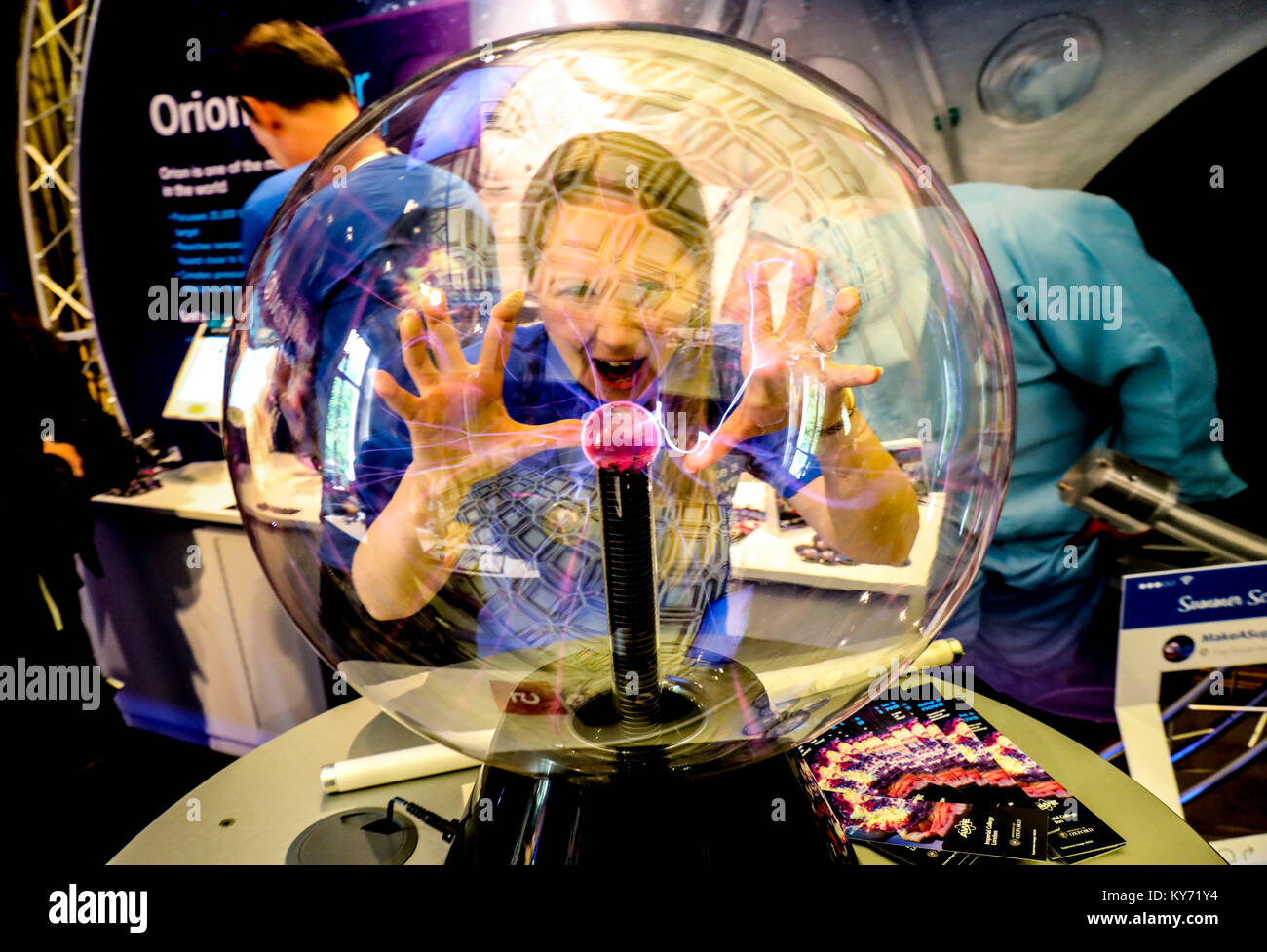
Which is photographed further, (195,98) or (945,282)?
(195,98)

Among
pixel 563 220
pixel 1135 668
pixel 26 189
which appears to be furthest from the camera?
pixel 26 189

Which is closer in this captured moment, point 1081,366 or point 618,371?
point 618,371

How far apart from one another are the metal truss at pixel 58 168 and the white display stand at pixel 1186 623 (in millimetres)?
3240

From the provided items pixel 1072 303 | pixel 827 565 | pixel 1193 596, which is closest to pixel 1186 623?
pixel 1193 596

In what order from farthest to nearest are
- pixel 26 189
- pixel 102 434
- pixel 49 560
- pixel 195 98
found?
pixel 26 189 < pixel 195 98 < pixel 102 434 < pixel 49 560

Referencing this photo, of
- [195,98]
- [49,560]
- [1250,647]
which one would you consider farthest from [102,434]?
[1250,647]

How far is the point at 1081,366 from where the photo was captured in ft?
5.95

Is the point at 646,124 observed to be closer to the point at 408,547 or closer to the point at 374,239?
the point at 374,239

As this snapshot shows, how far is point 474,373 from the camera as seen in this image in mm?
468

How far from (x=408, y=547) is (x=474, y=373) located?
0.13 m

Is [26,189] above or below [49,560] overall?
above

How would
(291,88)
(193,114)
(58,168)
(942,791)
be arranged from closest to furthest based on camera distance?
1. (942,791)
2. (291,88)
3. (193,114)
4. (58,168)

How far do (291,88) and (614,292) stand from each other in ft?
5.44

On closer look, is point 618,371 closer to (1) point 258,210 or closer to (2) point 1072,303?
(2) point 1072,303
